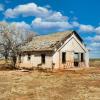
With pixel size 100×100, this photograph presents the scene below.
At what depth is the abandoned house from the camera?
35531mm

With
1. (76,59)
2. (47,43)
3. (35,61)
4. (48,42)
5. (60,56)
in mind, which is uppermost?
(48,42)

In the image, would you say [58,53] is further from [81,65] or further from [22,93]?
[22,93]

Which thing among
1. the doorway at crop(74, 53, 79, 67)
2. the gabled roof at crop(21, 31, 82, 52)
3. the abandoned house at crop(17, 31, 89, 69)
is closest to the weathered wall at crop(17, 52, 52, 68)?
the abandoned house at crop(17, 31, 89, 69)

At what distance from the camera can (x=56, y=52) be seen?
35375 mm

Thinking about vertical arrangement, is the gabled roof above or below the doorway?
above

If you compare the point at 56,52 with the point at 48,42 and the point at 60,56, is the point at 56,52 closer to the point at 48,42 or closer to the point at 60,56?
the point at 60,56

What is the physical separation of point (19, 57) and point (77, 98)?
94.2 ft

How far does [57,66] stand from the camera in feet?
117

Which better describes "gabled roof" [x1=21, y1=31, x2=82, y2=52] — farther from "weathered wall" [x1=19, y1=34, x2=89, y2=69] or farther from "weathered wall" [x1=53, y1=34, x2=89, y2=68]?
"weathered wall" [x1=53, y1=34, x2=89, y2=68]

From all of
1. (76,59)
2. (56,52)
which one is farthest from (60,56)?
(76,59)

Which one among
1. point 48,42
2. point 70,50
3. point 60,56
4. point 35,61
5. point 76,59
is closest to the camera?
point 60,56

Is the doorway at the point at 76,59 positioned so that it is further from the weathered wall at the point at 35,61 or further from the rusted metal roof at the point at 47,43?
the weathered wall at the point at 35,61

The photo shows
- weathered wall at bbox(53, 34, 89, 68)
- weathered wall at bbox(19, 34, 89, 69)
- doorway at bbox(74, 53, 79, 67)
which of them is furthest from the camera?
doorway at bbox(74, 53, 79, 67)

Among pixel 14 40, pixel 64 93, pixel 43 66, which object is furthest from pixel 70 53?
pixel 64 93
